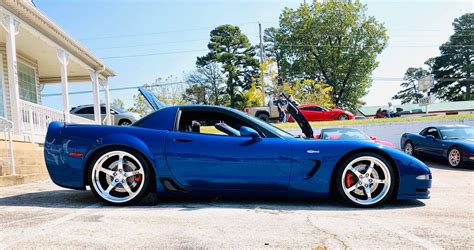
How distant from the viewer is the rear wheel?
860 centimetres

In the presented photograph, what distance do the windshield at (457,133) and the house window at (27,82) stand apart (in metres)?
13.9

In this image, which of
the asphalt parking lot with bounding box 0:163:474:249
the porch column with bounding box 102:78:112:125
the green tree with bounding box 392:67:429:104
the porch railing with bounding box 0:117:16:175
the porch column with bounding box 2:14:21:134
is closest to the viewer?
the asphalt parking lot with bounding box 0:163:474:249

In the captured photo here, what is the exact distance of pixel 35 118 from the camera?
9.06 m

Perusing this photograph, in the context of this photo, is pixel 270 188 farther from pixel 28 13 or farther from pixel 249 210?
pixel 28 13

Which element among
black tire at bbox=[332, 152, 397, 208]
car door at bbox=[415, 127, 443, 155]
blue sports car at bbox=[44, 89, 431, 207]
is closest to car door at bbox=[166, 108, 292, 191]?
blue sports car at bbox=[44, 89, 431, 207]

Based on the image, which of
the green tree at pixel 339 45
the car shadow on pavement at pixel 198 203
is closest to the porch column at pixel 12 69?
the car shadow on pavement at pixel 198 203

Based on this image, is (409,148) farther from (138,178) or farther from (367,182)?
(138,178)

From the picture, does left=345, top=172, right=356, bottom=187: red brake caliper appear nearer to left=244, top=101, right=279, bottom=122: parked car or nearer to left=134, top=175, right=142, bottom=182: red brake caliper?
left=134, top=175, right=142, bottom=182: red brake caliper

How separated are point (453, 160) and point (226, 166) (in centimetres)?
774

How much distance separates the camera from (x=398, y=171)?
359cm

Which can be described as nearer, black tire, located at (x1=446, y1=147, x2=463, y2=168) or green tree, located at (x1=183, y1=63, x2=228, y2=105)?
black tire, located at (x1=446, y1=147, x2=463, y2=168)

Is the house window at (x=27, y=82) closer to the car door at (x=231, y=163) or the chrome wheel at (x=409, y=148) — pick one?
the car door at (x=231, y=163)

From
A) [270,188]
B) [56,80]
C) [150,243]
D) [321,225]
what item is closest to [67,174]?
[150,243]

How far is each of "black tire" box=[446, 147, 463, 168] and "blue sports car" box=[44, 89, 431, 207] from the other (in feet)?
20.0
